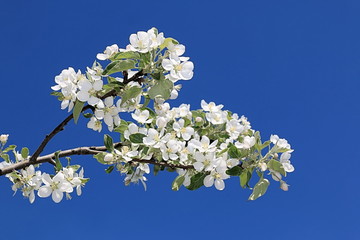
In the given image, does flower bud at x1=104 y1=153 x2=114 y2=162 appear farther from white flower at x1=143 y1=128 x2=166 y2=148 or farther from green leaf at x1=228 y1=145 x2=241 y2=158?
green leaf at x1=228 y1=145 x2=241 y2=158

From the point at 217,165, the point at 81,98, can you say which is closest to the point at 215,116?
the point at 217,165

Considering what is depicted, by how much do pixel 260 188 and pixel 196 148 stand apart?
1.17ft

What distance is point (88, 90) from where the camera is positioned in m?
2.07

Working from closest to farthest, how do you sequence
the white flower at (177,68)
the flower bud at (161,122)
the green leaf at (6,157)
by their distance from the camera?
1. the white flower at (177,68)
2. the flower bud at (161,122)
3. the green leaf at (6,157)

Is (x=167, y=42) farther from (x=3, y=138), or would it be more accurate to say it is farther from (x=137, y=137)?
(x=3, y=138)

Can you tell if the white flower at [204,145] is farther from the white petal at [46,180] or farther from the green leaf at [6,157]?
the green leaf at [6,157]

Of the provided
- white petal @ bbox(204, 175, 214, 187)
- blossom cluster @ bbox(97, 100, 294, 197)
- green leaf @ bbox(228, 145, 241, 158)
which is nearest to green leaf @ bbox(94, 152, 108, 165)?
blossom cluster @ bbox(97, 100, 294, 197)

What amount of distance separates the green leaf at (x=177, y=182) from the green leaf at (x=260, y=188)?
330 millimetres

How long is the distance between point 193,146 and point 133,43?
52 centimetres

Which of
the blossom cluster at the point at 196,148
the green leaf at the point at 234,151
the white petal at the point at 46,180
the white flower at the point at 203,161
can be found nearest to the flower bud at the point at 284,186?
the blossom cluster at the point at 196,148

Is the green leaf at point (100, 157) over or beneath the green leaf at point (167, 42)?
beneath

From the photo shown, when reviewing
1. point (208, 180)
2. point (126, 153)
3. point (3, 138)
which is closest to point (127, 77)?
point (126, 153)

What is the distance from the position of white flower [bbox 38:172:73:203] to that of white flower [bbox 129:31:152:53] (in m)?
0.70

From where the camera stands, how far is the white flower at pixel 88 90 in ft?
6.74
